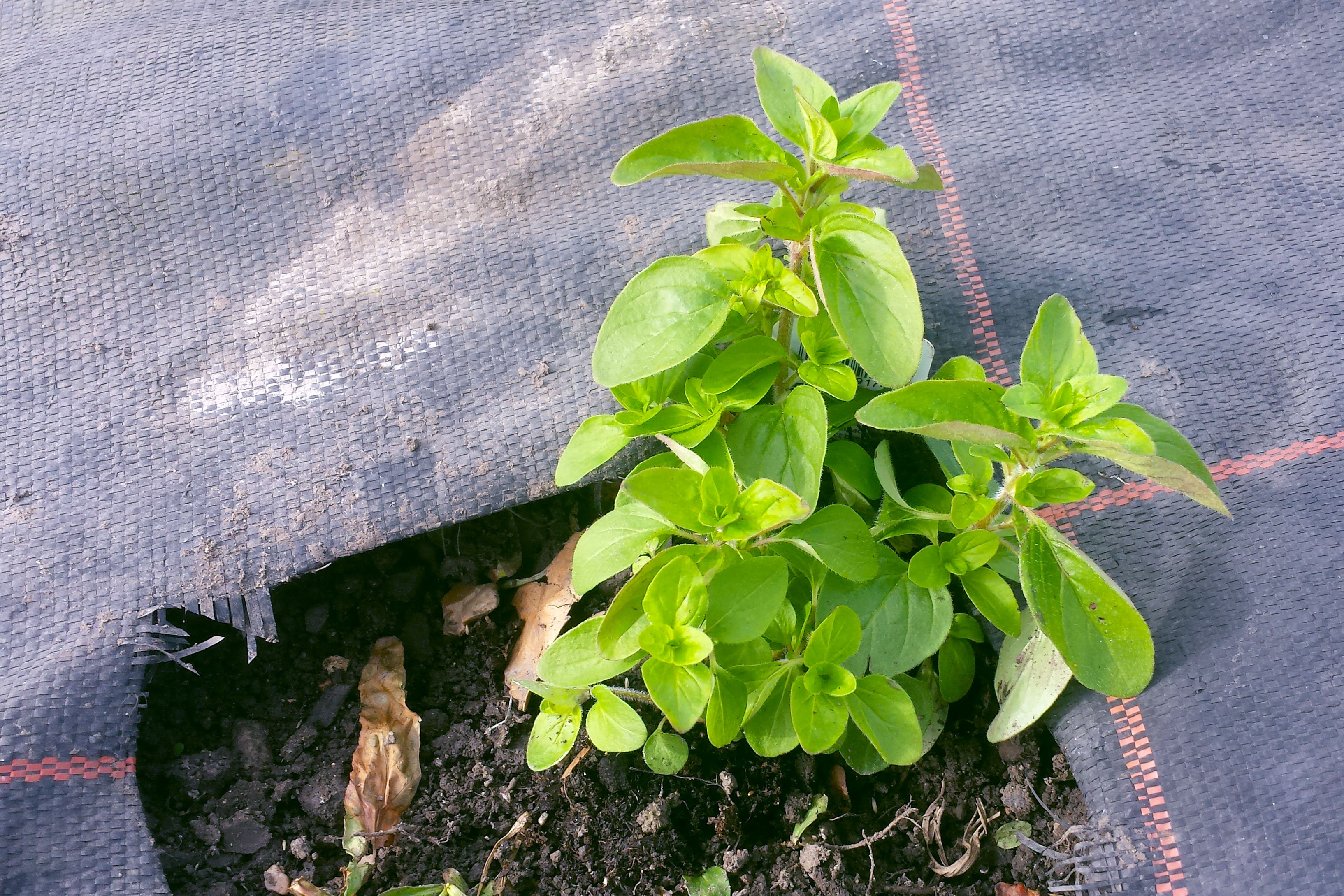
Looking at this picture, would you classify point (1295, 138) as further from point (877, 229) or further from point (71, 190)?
point (71, 190)

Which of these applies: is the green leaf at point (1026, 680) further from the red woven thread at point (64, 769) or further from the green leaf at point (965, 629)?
the red woven thread at point (64, 769)

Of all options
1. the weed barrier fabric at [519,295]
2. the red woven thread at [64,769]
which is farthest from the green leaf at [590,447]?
the red woven thread at [64,769]

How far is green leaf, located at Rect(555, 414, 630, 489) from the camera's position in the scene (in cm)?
124

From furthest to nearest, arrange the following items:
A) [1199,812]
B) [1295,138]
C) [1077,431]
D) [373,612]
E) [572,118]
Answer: [572,118] < [1295,138] < [373,612] < [1199,812] < [1077,431]

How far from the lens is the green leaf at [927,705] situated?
4.22 ft

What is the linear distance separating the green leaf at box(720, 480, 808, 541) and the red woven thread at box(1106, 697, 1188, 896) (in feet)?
1.83

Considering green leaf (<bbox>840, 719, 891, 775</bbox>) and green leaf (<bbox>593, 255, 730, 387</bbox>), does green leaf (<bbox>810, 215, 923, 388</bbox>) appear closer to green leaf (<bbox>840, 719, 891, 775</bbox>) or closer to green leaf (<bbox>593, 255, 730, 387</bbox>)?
green leaf (<bbox>593, 255, 730, 387</bbox>)

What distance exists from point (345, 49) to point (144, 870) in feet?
5.03

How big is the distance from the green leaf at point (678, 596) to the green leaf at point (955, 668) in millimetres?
436

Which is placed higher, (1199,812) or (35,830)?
(35,830)

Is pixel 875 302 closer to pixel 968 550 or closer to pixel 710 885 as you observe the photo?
pixel 968 550

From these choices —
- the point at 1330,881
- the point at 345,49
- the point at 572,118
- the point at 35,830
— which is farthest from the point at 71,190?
the point at 1330,881

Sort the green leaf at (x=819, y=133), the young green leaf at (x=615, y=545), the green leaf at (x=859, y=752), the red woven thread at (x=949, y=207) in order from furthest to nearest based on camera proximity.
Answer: the red woven thread at (x=949, y=207) < the green leaf at (x=859, y=752) < the young green leaf at (x=615, y=545) < the green leaf at (x=819, y=133)

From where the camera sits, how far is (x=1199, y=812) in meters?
1.15
